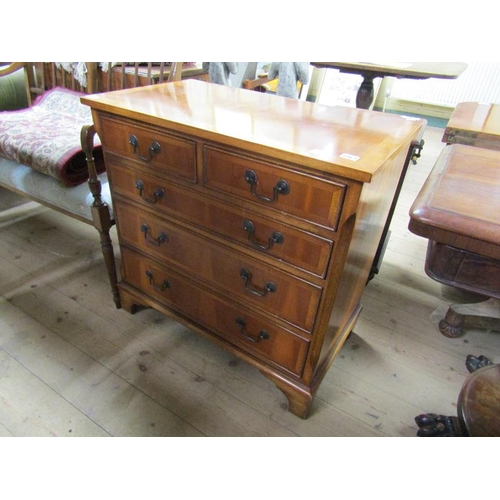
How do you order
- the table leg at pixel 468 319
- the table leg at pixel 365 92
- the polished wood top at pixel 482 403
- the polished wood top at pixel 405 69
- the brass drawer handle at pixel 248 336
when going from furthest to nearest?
the table leg at pixel 365 92, the polished wood top at pixel 405 69, the table leg at pixel 468 319, the brass drawer handle at pixel 248 336, the polished wood top at pixel 482 403

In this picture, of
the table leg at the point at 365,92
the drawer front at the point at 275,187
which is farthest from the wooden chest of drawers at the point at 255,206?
the table leg at the point at 365,92

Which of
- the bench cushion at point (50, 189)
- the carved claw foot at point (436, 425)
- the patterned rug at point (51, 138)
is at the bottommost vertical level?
the carved claw foot at point (436, 425)

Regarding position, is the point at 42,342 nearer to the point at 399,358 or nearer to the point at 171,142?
the point at 171,142

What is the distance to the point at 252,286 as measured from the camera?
1.01m

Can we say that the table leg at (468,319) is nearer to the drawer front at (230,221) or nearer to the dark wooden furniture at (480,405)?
the dark wooden furniture at (480,405)

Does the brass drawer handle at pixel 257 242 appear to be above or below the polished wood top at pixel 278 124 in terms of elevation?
below

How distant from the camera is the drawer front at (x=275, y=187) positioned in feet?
2.47

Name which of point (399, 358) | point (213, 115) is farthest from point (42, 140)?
point (399, 358)

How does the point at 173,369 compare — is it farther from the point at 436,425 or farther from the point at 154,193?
the point at 436,425

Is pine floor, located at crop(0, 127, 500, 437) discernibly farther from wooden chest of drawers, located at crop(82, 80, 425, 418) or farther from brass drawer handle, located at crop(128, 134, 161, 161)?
brass drawer handle, located at crop(128, 134, 161, 161)

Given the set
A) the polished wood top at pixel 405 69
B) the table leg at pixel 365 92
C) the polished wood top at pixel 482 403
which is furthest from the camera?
the table leg at pixel 365 92

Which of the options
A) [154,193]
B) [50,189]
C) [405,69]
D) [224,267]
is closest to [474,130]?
[405,69]

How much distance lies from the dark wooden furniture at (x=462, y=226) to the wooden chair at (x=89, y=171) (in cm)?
101
